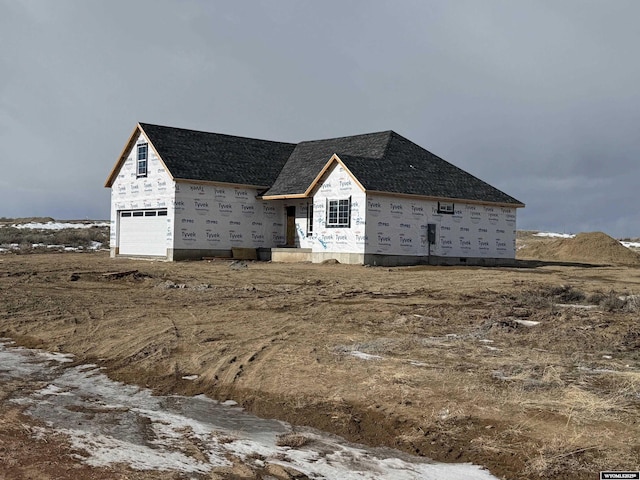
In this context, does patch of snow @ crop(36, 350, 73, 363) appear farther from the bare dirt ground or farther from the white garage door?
the white garage door

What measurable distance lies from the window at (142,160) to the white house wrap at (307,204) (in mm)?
89

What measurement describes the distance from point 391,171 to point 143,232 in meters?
11.9

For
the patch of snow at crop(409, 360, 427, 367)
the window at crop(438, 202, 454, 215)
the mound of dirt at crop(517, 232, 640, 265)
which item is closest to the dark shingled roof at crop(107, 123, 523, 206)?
the window at crop(438, 202, 454, 215)

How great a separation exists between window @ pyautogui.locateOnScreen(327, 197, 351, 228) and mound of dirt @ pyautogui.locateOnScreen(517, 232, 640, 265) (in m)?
16.9

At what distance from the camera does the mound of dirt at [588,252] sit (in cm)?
4016

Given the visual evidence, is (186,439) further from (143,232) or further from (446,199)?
(143,232)

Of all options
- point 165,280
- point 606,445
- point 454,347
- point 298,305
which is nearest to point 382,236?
point 165,280

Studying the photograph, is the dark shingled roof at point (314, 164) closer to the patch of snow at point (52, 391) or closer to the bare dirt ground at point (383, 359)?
the bare dirt ground at point (383, 359)

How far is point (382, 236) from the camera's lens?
28.1 metres

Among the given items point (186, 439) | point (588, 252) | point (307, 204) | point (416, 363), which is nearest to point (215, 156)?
point (307, 204)

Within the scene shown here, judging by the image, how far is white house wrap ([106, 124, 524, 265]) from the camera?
2847cm

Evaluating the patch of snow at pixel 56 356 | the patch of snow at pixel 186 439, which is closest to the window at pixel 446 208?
the patch of snow at pixel 56 356

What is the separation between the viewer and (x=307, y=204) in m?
32.1

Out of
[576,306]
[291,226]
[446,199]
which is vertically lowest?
[576,306]
